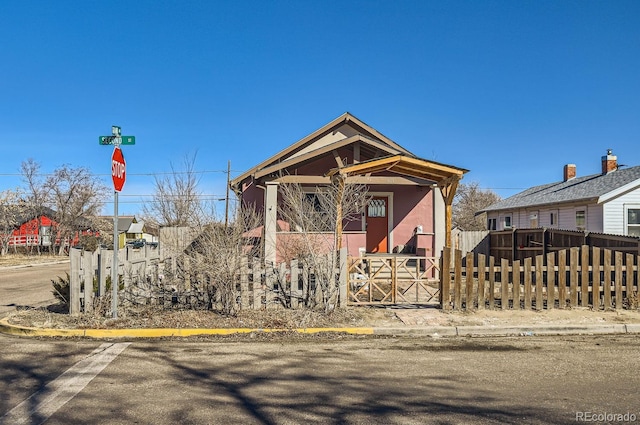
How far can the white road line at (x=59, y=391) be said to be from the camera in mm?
4430

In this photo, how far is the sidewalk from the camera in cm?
790

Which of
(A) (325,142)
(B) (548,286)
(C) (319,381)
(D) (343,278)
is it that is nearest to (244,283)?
(D) (343,278)

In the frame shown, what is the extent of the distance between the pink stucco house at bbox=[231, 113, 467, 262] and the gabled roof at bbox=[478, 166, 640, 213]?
28.0 feet

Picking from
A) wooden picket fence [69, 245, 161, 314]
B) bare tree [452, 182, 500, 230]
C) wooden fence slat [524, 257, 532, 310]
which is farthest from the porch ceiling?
bare tree [452, 182, 500, 230]

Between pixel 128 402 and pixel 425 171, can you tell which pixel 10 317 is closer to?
pixel 128 402

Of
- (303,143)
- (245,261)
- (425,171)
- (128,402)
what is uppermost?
(303,143)

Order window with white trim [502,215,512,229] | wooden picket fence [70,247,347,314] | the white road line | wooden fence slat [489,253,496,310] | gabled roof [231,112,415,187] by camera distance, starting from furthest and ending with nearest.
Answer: window with white trim [502,215,512,229]
gabled roof [231,112,415,187]
wooden fence slat [489,253,496,310]
wooden picket fence [70,247,347,314]
the white road line

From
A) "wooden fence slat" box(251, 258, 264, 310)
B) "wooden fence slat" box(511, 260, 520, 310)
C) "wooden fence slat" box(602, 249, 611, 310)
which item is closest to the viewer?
"wooden fence slat" box(251, 258, 264, 310)

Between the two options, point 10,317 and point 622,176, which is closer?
point 10,317

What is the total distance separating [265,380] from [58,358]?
121 inches

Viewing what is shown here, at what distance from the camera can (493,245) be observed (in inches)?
813

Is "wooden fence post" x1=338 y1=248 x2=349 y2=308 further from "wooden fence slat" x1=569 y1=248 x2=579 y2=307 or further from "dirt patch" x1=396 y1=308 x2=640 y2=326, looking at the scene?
"wooden fence slat" x1=569 y1=248 x2=579 y2=307

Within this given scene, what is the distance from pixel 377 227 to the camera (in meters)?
17.7

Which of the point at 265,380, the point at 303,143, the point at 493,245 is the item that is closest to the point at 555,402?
A: the point at 265,380
